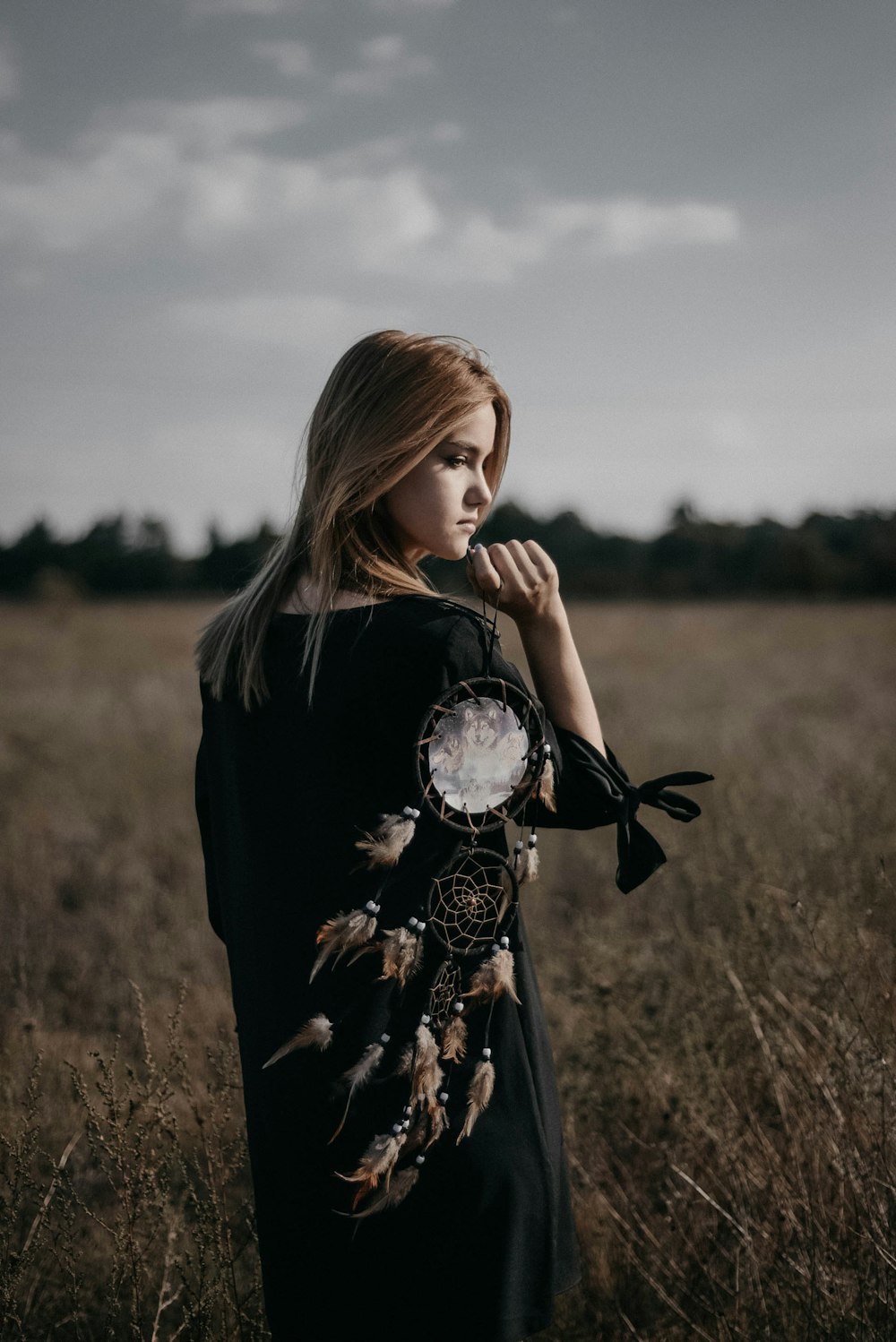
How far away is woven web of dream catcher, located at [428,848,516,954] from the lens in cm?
130

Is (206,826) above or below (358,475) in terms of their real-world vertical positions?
below

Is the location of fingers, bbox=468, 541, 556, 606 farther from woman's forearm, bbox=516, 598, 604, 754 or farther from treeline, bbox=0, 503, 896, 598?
treeline, bbox=0, 503, 896, 598

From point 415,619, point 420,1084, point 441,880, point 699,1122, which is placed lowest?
point 699,1122

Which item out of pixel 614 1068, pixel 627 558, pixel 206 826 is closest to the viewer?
pixel 206 826

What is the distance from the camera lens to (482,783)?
4.23 feet

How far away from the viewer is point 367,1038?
1312 mm

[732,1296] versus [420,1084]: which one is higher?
[420,1084]

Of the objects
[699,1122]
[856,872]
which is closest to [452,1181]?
[699,1122]

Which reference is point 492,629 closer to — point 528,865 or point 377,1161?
point 528,865

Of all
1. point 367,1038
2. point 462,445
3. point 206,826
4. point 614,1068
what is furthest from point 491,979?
point 614,1068

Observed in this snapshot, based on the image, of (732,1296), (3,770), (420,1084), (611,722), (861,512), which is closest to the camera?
(420,1084)

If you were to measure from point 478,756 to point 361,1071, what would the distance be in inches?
17.4

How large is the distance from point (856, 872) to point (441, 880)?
2.03 metres

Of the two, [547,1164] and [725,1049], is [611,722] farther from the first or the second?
[547,1164]
